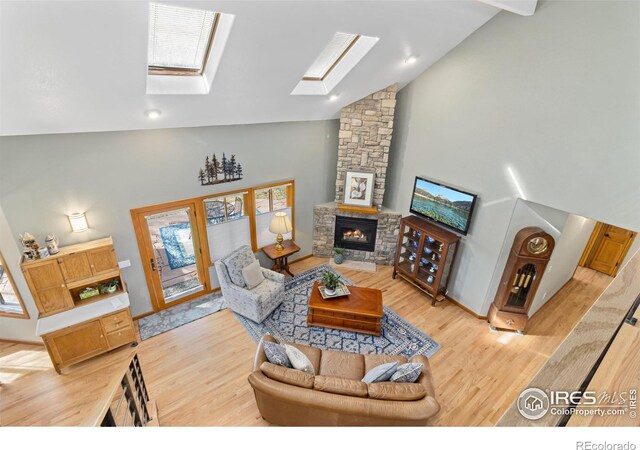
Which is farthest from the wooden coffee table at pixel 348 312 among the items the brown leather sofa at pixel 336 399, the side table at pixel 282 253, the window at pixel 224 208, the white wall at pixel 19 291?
the white wall at pixel 19 291

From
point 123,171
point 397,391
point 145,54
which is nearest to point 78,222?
point 123,171

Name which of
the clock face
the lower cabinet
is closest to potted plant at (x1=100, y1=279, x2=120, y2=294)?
the lower cabinet

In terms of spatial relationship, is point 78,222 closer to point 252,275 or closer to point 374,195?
point 252,275

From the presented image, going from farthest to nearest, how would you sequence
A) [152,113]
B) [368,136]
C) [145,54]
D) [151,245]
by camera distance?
[368,136], [151,245], [152,113], [145,54]

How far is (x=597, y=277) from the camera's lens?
687 cm

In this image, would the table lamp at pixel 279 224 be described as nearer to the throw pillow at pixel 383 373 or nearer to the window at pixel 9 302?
the throw pillow at pixel 383 373

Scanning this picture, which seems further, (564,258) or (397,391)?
(564,258)

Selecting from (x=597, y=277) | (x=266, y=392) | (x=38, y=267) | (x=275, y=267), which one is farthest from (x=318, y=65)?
(x=597, y=277)

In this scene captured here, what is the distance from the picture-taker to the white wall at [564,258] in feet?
16.8

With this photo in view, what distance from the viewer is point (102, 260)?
4504 millimetres

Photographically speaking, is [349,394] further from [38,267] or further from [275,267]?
[38,267]

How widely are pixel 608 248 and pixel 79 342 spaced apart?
972 centimetres

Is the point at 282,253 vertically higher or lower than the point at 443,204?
lower

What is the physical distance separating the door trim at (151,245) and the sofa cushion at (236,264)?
0.62m
